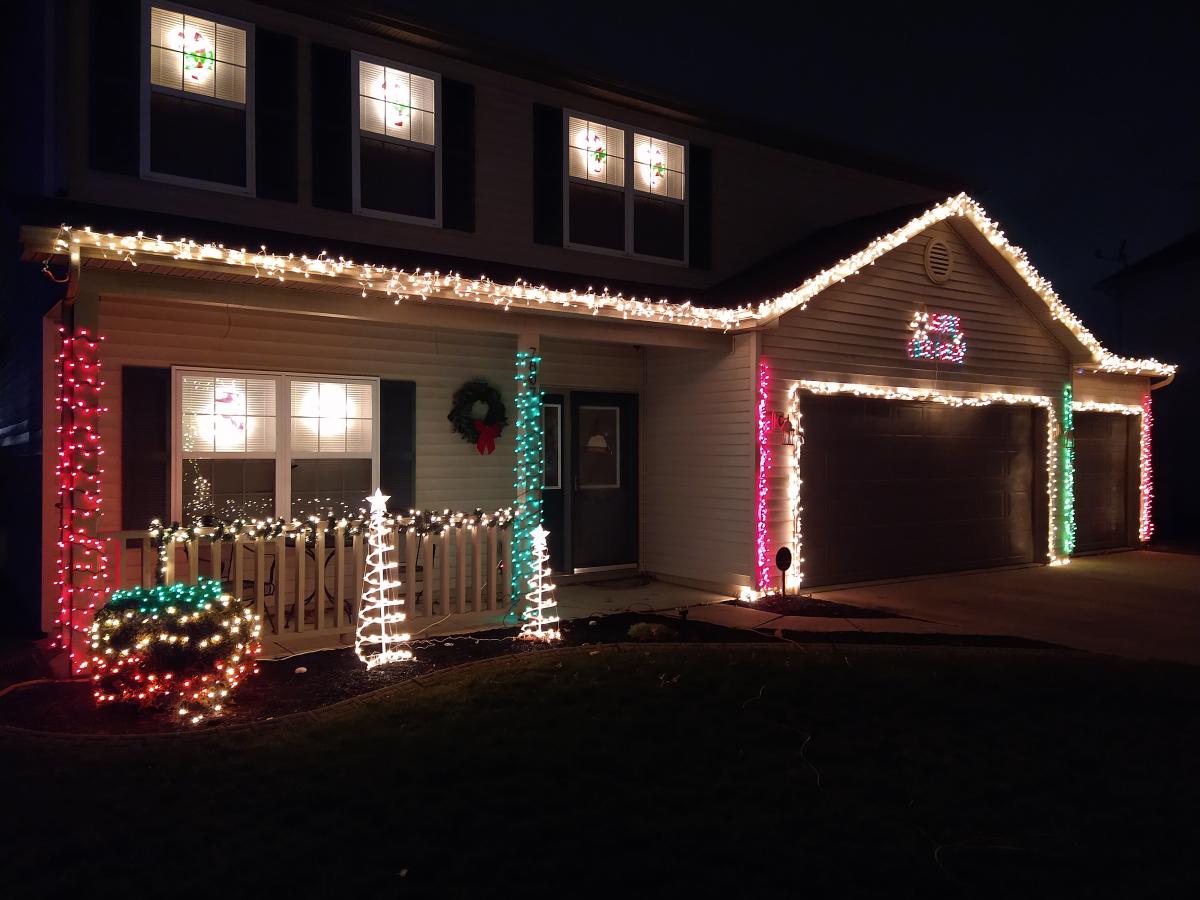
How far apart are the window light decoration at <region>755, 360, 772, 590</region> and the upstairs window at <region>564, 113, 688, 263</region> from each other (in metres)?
2.35

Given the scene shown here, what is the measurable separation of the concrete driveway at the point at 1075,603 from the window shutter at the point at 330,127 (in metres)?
6.36

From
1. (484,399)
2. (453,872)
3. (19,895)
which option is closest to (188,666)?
(19,895)

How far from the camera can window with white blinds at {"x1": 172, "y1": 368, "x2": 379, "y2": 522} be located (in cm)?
780

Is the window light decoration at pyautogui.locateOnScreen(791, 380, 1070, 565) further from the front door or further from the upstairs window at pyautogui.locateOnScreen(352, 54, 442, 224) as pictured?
the upstairs window at pyautogui.locateOnScreen(352, 54, 442, 224)

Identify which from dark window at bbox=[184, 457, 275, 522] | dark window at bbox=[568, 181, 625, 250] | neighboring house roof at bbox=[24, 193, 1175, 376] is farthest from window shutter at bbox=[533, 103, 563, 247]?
dark window at bbox=[184, 457, 275, 522]

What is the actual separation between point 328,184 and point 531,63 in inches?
103

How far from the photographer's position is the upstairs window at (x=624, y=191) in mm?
10117

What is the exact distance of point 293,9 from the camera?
26.8 feet

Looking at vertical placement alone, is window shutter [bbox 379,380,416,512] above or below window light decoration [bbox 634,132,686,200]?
below

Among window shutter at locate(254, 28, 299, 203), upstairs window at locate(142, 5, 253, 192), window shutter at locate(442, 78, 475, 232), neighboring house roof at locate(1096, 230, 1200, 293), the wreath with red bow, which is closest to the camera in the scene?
upstairs window at locate(142, 5, 253, 192)

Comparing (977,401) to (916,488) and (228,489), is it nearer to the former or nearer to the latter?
(916,488)

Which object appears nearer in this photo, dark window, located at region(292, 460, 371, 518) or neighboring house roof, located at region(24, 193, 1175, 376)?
neighboring house roof, located at region(24, 193, 1175, 376)

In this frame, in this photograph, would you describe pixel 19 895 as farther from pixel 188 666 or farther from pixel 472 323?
pixel 472 323

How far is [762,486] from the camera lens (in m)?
9.29
